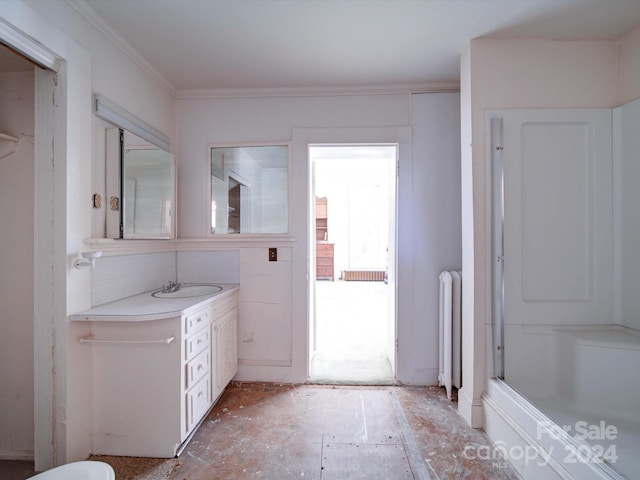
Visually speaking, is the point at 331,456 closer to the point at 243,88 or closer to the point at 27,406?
the point at 27,406

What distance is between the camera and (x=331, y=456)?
170 centimetres

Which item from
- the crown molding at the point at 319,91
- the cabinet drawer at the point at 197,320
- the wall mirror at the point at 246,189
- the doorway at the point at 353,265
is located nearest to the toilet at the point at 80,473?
the cabinet drawer at the point at 197,320

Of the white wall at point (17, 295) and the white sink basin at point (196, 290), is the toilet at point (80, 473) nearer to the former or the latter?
the white wall at point (17, 295)

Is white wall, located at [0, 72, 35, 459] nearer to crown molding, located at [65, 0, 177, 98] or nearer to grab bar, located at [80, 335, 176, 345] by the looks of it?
grab bar, located at [80, 335, 176, 345]

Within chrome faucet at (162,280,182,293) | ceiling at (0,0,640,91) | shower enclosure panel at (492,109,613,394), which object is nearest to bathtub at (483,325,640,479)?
shower enclosure panel at (492,109,613,394)

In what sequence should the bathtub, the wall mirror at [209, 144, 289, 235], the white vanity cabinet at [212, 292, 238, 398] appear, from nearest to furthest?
the bathtub, the white vanity cabinet at [212, 292, 238, 398], the wall mirror at [209, 144, 289, 235]

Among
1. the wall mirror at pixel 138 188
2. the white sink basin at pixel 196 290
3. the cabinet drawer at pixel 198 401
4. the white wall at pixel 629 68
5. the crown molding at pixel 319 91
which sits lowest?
the cabinet drawer at pixel 198 401

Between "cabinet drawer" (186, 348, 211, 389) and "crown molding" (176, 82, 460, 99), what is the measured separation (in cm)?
214

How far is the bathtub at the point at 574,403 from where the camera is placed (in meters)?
1.35

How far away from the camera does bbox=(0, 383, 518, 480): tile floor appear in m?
1.59

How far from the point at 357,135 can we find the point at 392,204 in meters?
0.69

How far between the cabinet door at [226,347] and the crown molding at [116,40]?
6.49ft

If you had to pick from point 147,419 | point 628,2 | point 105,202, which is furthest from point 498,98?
point 147,419

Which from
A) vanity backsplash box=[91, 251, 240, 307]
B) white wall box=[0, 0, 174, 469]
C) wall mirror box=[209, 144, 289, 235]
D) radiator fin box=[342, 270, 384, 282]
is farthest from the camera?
radiator fin box=[342, 270, 384, 282]
